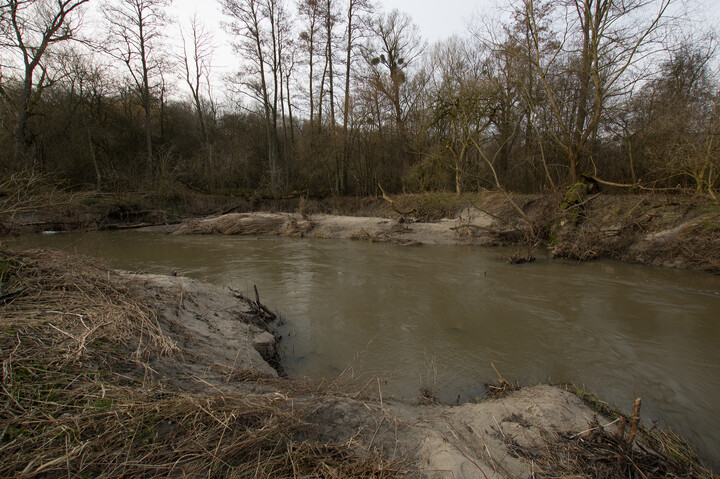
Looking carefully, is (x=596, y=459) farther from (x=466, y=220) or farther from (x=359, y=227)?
(x=359, y=227)

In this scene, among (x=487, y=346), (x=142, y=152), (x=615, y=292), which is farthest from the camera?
(x=142, y=152)

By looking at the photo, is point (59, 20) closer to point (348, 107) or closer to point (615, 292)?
point (348, 107)

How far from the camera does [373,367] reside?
4430mm

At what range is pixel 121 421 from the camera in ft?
6.11

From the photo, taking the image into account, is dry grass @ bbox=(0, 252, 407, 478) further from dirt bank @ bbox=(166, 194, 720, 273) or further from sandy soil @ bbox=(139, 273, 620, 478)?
dirt bank @ bbox=(166, 194, 720, 273)

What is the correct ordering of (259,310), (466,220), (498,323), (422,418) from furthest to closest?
1. (466,220)
2. (498,323)
3. (259,310)
4. (422,418)

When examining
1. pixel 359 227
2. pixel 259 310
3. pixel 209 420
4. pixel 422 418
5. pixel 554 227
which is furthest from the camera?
pixel 359 227

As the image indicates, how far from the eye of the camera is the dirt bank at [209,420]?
1.73 metres

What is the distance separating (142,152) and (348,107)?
15067mm

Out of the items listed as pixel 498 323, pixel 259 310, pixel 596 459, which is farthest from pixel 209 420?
pixel 498 323

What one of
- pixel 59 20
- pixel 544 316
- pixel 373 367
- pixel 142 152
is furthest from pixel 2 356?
pixel 142 152

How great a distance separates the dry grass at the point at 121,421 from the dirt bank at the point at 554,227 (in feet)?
36.7

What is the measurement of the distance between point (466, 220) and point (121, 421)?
1553 cm

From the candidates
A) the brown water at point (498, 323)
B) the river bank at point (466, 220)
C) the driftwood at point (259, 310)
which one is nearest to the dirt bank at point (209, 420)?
the brown water at point (498, 323)
